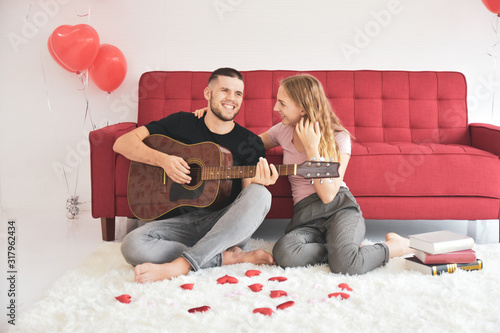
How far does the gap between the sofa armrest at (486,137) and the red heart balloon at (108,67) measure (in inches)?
96.5

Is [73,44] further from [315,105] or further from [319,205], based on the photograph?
[319,205]

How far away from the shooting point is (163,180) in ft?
5.83

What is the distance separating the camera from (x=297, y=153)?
1.85 m

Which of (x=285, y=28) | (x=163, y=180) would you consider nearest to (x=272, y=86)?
(x=285, y=28)

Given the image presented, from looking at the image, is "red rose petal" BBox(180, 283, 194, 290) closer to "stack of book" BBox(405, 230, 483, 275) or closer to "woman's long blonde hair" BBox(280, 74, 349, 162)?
"woman's long blonde hair" BBox(280, 74, 349, 162)

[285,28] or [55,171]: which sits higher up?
[285,28]

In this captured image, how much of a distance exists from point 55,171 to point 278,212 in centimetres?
203

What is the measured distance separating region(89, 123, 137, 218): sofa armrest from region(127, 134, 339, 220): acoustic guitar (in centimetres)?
28

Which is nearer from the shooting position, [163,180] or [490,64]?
[163,180]

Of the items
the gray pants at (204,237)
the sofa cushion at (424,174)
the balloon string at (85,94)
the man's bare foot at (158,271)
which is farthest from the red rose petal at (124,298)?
the balloon string at (85,94)

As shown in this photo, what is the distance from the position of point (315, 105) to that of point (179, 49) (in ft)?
5.71

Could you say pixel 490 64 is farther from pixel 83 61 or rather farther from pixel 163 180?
pixel 83 61

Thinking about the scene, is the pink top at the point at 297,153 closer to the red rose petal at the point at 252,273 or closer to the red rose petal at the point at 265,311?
the red rose petal at the point at 252,273

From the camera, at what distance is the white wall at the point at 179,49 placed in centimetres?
313
